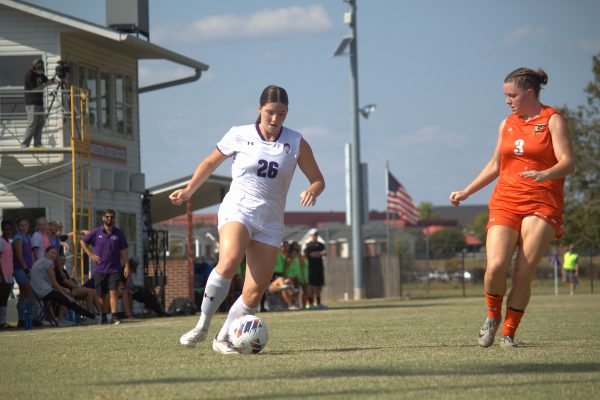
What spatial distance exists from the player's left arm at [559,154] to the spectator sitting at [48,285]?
11.8 meters

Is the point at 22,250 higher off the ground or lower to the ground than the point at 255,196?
lower

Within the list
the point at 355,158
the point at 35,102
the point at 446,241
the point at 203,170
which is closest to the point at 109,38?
the point at 35,102

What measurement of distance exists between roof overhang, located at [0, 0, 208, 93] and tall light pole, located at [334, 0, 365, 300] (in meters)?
9.96

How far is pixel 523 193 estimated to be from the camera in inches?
381

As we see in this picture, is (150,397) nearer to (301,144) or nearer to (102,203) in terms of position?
(301,144)

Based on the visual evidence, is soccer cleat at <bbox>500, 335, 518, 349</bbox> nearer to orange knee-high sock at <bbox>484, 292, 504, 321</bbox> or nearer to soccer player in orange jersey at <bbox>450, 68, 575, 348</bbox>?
soccer player in orange jersey at <bbox>450, 68, 575, 348</bbox>

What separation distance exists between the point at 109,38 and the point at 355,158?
15014mm

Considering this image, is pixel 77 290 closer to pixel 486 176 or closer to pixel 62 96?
pixel 62 96

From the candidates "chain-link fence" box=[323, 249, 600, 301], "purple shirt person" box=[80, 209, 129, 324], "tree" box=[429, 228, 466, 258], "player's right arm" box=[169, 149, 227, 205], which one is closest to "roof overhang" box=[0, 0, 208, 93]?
"purple shirt person" box=[80, 209, 129, 324]

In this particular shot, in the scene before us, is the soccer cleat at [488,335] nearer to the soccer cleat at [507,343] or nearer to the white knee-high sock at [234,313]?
the soccer cleat at [507,343]

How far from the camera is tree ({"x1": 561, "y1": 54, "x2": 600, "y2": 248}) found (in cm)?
5531

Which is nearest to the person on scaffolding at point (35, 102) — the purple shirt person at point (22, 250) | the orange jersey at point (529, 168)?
the purple shirt person at point (22, 250)

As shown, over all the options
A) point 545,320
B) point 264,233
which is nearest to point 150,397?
point 264,233

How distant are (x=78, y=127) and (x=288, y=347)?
58.9 feet
